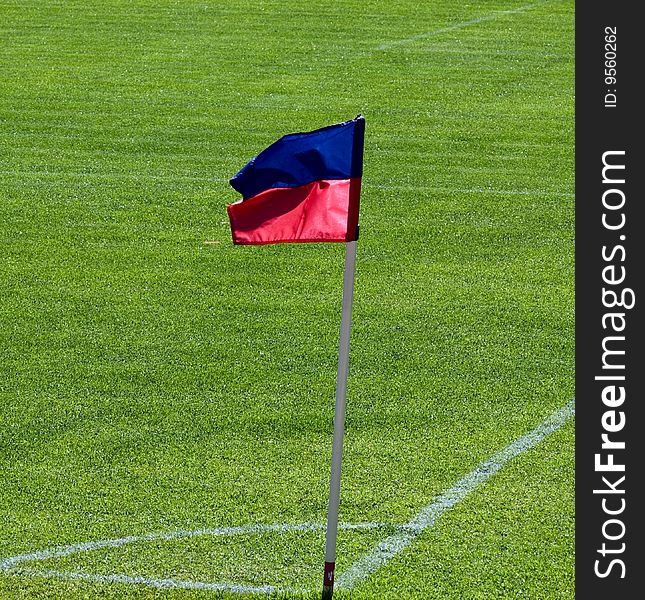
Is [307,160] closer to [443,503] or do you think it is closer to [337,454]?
[337,454]

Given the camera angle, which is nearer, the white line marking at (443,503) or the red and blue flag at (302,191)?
the red and blue flag at (302,191)

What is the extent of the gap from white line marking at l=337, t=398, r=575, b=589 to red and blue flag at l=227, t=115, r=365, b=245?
4.99 ft

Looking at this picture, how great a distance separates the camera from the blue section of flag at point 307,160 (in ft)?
16.1

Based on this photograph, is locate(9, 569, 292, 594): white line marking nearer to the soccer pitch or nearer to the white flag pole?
the soccer pitch

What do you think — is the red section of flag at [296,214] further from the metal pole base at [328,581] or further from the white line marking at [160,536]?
the white line marking at [160,536]

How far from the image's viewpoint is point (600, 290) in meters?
9.05

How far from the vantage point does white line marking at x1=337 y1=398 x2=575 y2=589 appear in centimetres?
551

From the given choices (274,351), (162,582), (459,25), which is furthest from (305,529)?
(459,25)

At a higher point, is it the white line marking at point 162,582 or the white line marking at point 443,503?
the white line marking at point 443,503

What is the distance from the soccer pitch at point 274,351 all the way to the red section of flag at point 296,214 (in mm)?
1536

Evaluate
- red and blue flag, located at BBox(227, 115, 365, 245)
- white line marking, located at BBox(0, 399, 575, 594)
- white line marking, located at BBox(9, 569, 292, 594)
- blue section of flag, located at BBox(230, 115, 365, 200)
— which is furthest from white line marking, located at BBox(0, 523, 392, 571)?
blue section of flag, located at BBox(230, 115, 365, 200)

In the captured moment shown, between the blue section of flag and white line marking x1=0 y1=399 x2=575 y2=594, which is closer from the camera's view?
the blue section of flag

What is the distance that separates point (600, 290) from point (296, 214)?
15.0 ft

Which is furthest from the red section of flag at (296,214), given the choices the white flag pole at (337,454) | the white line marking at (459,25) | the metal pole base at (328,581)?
the white line marking at (459,25)
